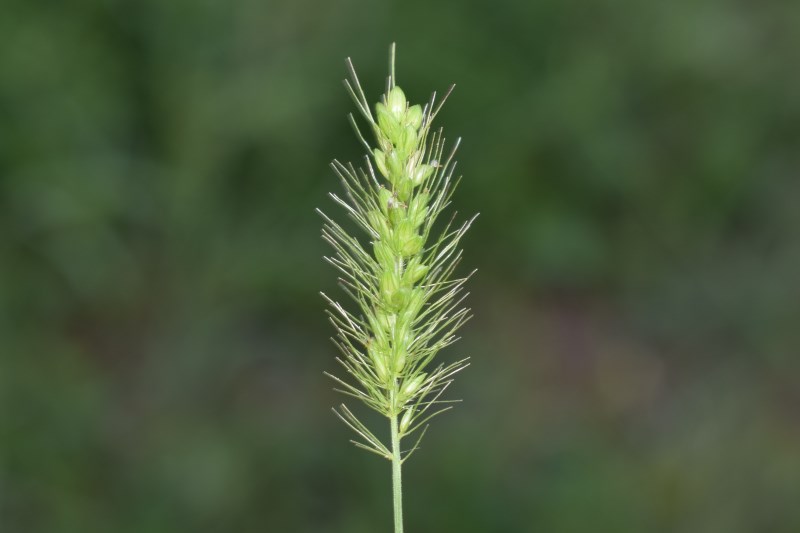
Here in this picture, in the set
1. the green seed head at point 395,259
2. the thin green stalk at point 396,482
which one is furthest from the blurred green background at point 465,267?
the thin green stalk at point 396,482

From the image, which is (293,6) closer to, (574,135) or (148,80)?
(148,80)

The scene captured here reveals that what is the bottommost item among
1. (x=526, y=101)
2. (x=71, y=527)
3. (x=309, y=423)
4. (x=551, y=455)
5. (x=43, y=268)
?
(x=71, y=527)

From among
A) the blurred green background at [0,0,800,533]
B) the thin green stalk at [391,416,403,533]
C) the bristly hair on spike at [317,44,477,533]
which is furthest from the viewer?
the blurred green background at [0,0,800,533]

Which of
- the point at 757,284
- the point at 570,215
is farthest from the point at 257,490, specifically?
the point at 757,284

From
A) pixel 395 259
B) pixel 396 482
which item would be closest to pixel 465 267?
pixel 395 259

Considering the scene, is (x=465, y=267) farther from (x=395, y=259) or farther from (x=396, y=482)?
(x=396, y=482)

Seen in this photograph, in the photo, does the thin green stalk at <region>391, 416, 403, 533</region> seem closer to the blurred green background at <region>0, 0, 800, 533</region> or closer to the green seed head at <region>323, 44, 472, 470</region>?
the green seed head at <region>323, 44, 472, 470</region>

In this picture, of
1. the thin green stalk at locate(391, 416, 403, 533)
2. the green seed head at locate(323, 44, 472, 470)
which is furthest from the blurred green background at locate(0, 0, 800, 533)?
the thin green stalk at locate(391, 416, 403, 533)

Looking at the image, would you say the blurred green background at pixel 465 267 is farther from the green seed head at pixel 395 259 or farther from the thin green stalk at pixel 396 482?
the thin green stalk at pixel 396 482
